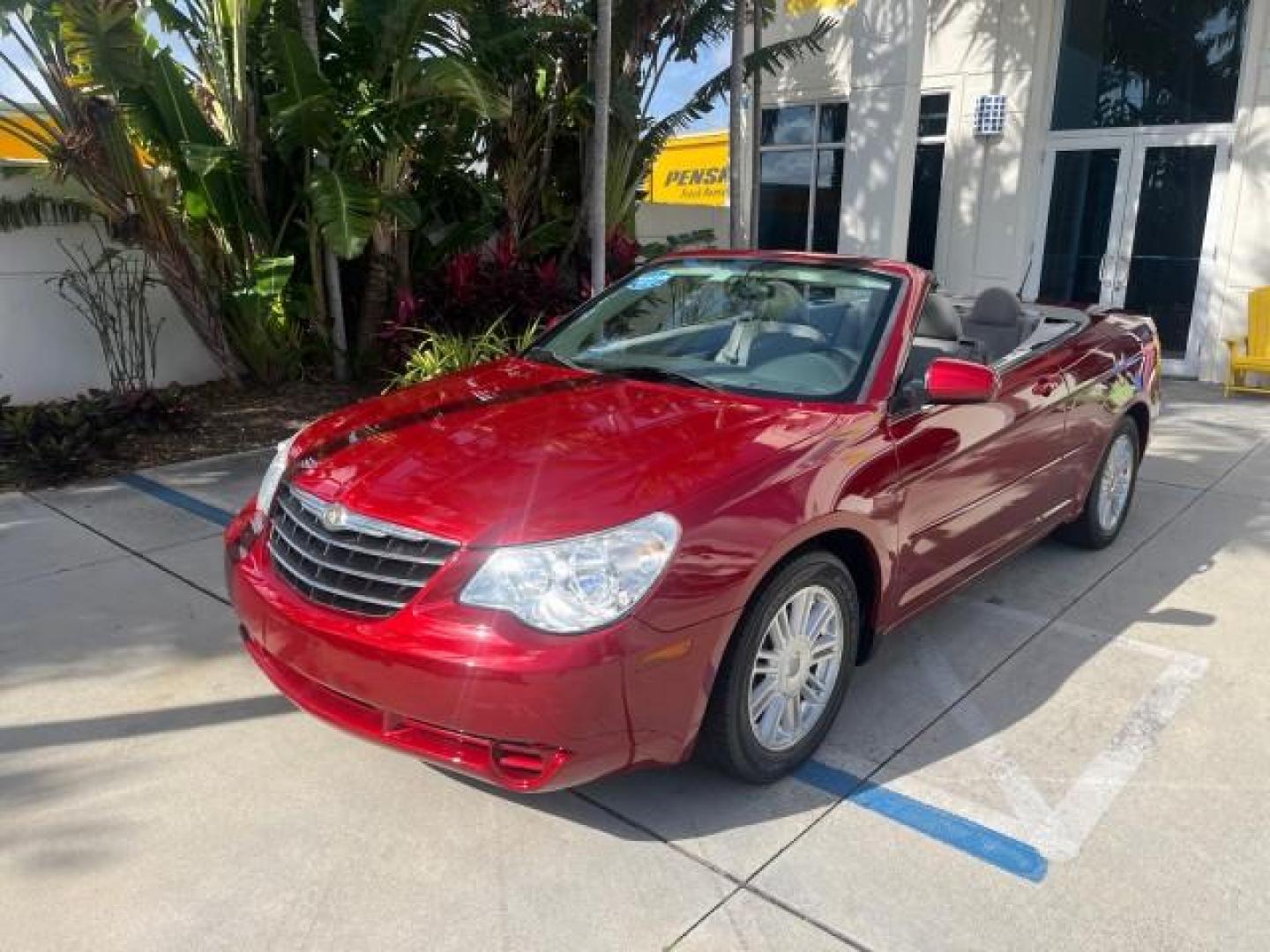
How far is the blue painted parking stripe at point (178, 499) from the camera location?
562 centimetres

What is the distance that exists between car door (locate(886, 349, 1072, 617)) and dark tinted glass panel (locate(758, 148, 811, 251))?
10.1m

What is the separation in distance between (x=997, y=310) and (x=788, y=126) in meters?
9.93

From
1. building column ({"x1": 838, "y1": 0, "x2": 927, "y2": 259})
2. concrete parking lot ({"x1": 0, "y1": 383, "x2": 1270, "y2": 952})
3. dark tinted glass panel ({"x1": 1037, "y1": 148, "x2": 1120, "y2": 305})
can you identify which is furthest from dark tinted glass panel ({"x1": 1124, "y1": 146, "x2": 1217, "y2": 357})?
concrete parking lot ({"x1": 0, "y1": 383, "x2": 1270, "y2": 952})

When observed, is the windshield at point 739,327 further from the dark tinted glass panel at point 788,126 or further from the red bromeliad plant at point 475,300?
the dark tinted glass panel at point 788,126

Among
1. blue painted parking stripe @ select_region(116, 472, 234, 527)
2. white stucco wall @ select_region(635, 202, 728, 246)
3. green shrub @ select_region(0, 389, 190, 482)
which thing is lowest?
blue painted parking stripe @ select_region(116, 472, 234, 527)

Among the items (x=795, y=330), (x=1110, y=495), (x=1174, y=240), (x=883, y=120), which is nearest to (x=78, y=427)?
(x=795, y=330)

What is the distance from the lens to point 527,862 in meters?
2.74

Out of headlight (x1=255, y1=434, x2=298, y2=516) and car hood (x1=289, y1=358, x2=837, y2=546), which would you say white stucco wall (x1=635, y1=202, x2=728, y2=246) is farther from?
headlight (x1=255, y1=434, x2=298, y2=516)

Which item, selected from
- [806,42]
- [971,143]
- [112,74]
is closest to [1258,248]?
[971,143]

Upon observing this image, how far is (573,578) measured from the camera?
2.52m

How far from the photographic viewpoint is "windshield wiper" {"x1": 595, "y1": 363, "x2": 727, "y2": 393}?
360cm

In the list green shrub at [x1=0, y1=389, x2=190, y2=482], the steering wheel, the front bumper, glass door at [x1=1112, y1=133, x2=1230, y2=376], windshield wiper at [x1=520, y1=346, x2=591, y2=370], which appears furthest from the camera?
glass door at [x1=1112, y1=133, x2=1230, y2=376]

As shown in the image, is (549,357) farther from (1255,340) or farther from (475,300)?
(1255,340)

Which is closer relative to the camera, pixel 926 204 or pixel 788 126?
pixel 926 204
